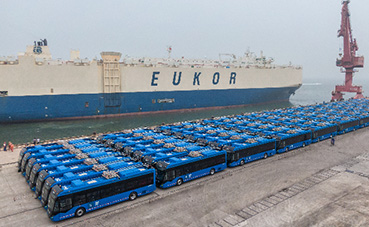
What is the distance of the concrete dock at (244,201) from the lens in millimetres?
15117

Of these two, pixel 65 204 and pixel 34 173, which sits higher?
pixel 34 173

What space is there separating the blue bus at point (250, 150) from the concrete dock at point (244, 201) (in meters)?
0.72

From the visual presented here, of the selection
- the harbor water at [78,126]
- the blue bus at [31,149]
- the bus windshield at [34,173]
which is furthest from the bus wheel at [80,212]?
the harbor water at [78,126]

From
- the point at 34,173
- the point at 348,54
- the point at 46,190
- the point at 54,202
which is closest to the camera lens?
the point at 54,202

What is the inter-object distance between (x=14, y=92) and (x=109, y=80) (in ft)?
54.2

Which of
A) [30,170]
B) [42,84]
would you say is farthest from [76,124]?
[30,170]

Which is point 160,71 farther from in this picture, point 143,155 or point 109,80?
point 143,155

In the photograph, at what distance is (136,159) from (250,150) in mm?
10864

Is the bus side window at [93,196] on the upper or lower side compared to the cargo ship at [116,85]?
lower

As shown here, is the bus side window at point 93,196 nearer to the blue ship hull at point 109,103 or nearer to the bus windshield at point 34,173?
the bus windshield at point 34,173

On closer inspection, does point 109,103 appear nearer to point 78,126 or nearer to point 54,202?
point 78,126

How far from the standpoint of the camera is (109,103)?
53938 millimetres

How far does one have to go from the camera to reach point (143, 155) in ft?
69.4

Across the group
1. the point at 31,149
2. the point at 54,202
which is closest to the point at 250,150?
the point at 54,202
